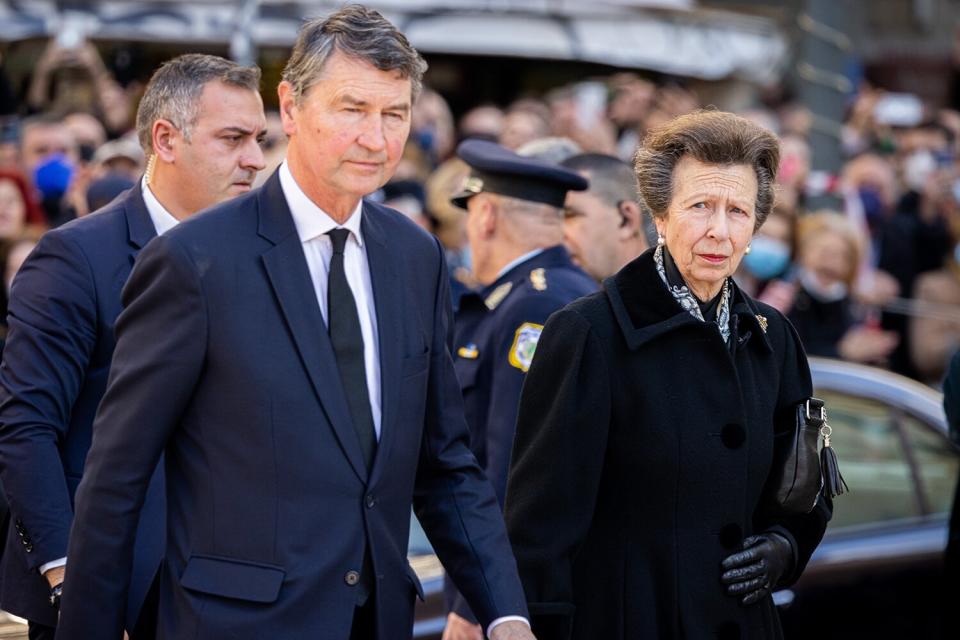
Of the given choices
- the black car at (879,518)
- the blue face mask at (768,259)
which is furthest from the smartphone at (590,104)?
the black car at (879,518)

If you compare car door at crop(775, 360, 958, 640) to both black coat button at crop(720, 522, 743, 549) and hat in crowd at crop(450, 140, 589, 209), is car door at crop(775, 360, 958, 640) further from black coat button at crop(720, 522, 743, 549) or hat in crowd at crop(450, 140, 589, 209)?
black coat button at crop(720, 522, 743, 549)

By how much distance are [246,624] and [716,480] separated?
122 cm

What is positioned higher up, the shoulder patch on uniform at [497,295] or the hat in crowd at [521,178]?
the hat in crowd at [521,178]

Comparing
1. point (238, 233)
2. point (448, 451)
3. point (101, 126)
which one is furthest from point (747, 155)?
point (101, 126)

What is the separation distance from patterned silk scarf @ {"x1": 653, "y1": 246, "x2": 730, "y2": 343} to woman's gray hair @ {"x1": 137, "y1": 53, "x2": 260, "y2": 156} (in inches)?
49.9

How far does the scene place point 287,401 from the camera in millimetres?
3215

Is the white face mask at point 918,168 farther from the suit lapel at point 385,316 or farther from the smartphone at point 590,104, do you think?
the suit lapel at point 385,316

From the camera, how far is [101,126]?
10547 millimetres

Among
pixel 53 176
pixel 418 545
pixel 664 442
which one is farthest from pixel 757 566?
pixel 53 176

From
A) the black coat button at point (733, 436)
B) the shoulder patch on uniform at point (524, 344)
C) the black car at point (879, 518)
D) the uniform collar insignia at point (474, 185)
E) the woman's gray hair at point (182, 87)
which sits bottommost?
the black car at point (879, 518)

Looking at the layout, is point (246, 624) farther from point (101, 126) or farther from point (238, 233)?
point (101, 126)

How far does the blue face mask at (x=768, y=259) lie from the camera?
9258mm

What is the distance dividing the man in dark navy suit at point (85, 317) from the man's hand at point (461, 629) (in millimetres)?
1079

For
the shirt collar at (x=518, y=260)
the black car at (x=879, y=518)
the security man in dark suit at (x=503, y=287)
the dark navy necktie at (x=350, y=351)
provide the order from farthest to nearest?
the black car at (x=879, y=518) → the shirt collar at (x=518, y=260) → the security man in dark suit at (x=503, y=287) → the dark navy necktie at (x=350, y=351)
